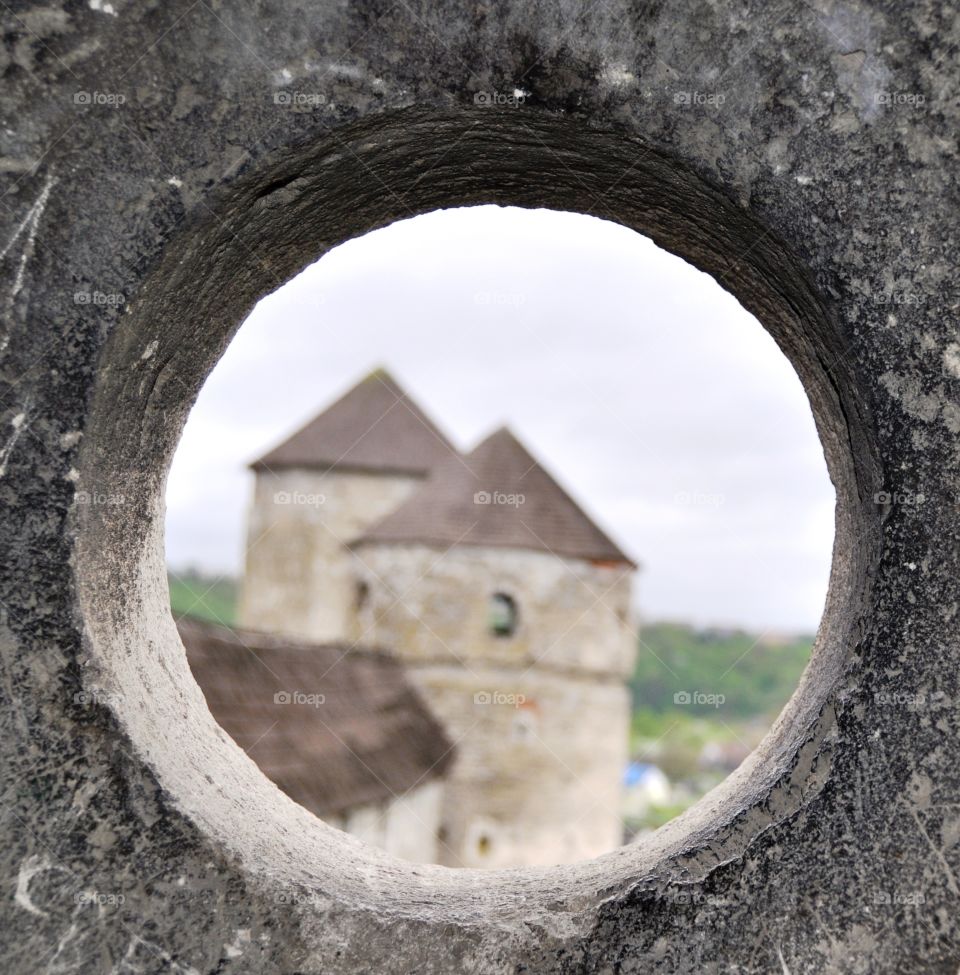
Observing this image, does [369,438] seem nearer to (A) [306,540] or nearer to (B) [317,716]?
(A) [306,540]

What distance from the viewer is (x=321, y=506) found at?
728 inches

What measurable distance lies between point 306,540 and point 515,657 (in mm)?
5066

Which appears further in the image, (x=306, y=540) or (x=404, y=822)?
(x=306, y=540)

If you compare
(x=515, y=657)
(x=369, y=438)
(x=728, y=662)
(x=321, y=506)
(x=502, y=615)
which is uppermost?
(x=369, y=438)

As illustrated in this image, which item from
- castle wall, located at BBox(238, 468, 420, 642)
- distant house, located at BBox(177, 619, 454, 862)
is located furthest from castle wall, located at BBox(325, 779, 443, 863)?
castle wall, located at BBox(238, 468, 420, 642)

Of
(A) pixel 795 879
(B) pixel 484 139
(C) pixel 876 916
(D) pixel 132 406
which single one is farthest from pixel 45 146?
(C) pixel 876 916

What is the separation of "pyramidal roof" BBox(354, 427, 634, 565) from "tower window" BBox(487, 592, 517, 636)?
2.85ft

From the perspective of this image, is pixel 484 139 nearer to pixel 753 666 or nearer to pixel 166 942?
pixel 166 942

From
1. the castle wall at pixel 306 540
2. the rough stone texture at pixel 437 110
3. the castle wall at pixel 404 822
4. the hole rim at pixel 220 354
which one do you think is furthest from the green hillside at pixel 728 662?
the rough stone texture at pixel 437 110

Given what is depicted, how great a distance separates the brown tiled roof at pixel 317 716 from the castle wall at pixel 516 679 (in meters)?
0.76

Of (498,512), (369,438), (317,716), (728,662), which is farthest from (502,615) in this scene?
(728,662)

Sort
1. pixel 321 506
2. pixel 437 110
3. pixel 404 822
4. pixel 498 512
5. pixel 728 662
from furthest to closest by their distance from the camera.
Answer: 1. pixel 728 662
2. pixel 321 506
3. pixel 498 512
4. pixel 404 822
5. pixel 437 110

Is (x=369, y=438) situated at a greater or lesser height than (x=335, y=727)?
greater

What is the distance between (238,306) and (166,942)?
1.14m
